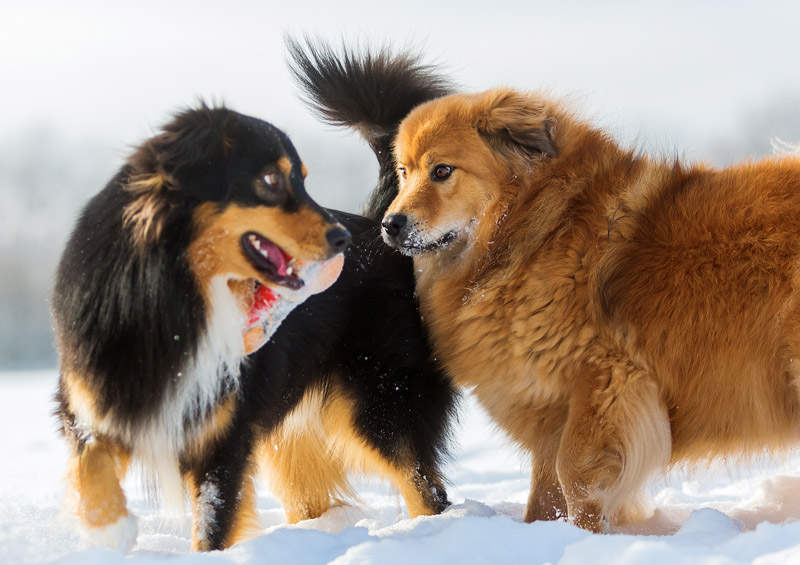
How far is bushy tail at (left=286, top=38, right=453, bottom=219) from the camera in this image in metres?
4.09

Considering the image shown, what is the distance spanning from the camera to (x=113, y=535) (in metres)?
2.74

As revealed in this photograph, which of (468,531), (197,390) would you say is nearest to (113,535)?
(197,390)

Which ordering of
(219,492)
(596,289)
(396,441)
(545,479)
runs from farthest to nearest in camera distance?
(396,441), (545,479), (596,289), (219,492)

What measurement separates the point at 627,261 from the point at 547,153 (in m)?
0.59

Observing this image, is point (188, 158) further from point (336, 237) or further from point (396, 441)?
point (396, 441)

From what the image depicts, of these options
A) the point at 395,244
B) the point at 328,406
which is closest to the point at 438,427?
the point at 328,406

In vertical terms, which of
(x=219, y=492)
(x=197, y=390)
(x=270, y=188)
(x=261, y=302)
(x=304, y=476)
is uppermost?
(x=270, y=188)

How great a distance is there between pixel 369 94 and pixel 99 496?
7.61ft

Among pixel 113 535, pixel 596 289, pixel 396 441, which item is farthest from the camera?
pixel 396 441

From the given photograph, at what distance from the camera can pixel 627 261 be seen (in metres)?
3.27

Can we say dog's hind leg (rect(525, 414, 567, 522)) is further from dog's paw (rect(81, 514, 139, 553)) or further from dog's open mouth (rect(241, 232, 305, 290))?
dog's paw (rect(81, 514, 139, 553))

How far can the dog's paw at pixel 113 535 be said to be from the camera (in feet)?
8.96

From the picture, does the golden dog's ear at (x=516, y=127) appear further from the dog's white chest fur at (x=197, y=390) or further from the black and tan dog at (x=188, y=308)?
the dog's white chest fur at (x=197, y=390)

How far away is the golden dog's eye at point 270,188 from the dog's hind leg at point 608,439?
1.39 meters
